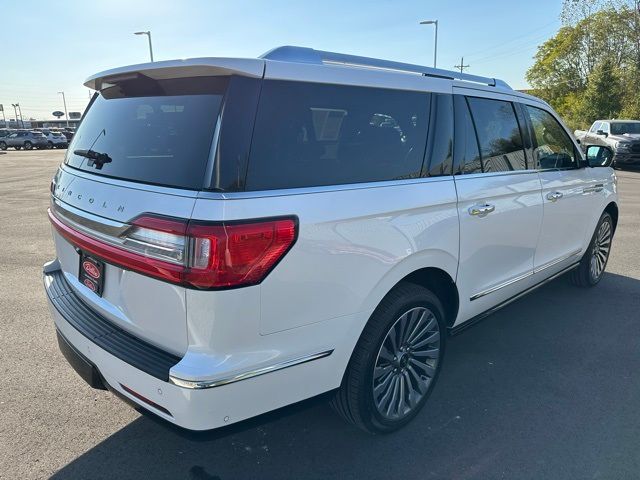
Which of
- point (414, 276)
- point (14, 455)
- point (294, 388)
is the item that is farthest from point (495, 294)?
point (14, 455)

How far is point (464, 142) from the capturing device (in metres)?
2.93

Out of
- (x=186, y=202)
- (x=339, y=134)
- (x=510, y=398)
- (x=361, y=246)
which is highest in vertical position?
(x=339, y=134)

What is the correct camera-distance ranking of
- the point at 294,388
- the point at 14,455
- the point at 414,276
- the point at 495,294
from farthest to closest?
the point at 495,294 → the point at 414,276 → the point at 14,455 → the point at 294,388

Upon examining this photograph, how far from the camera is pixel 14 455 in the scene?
8.23ft

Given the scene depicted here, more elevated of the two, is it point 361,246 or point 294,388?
point 361,246

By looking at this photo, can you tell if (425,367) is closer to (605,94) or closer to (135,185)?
(135,185)

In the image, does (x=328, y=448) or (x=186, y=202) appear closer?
(x=186, y=202)

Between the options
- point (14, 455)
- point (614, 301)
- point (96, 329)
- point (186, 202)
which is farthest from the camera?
point (614, 301)

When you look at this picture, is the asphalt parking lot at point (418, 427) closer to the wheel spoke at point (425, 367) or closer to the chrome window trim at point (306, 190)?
the wheel spoke at point (425, 367)

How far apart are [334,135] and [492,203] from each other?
134 cm

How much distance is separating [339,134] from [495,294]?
5.97ft

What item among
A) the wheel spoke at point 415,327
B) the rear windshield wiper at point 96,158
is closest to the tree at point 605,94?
the wheel spoke at point 415,327

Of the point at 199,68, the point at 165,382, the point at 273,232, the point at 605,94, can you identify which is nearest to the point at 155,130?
the point at 199,68

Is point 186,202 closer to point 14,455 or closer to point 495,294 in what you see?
point 14,455
